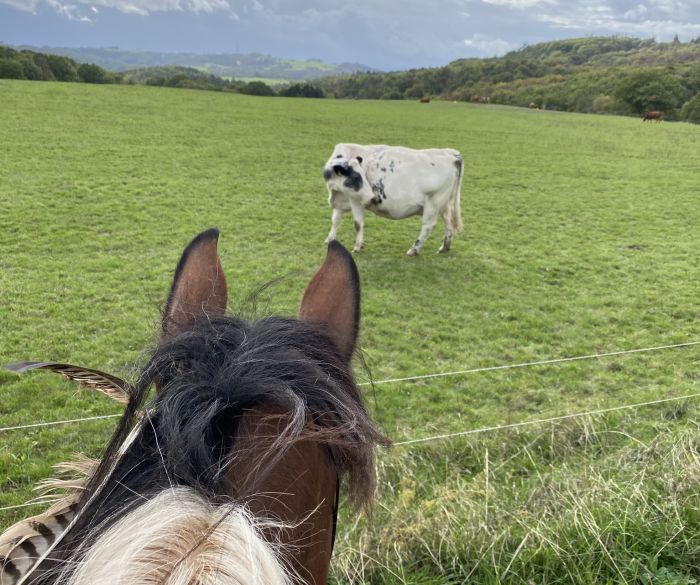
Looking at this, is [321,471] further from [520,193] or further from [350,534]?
[520,193]

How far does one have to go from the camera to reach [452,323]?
5926mm

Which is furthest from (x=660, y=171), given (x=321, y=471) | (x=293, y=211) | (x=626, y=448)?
(x=321, y=471)

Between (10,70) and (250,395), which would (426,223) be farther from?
(10,70)

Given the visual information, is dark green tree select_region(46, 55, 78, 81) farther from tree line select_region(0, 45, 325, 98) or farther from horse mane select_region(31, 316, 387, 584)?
horse mane select_region(31, 316, 387, 584)

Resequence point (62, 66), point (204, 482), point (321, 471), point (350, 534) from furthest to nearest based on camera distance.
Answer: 1. point (62, 66)
2. point (350, 534)
3. point (321, 471)
4. point (204, 482)

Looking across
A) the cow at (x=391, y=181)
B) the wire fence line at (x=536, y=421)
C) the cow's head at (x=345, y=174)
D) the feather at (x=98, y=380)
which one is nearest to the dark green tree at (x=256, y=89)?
the cow at (x=391, y=181)

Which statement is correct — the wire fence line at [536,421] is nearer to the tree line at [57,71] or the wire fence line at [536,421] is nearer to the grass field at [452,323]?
the grass field at [452,323]

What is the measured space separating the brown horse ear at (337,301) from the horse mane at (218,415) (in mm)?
121

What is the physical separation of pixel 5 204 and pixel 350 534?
340 inches

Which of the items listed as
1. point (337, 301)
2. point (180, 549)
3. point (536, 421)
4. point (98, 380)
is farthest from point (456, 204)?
point (180, 549)

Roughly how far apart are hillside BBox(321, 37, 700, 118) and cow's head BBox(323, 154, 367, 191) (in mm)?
44711

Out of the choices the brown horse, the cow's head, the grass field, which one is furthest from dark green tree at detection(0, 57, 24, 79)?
the brown horse

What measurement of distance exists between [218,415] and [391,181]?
699 centimetres

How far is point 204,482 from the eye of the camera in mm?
814
